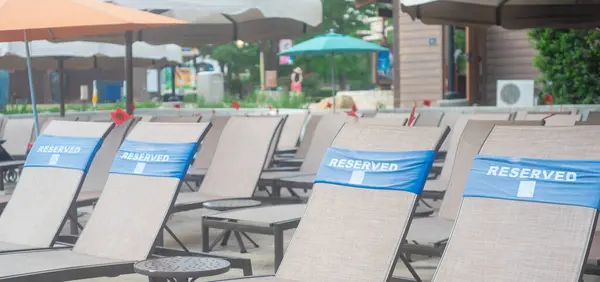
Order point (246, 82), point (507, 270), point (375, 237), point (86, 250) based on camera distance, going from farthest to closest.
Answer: point (246, 82) < point (86, 250) < point (375, 237) < point (507, 270)

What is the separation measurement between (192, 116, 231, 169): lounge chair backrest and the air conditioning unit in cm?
593

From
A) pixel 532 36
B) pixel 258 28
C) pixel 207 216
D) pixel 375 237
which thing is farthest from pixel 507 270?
pixel 532 36

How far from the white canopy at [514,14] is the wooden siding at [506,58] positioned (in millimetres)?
8923

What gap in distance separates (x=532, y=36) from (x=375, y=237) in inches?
439

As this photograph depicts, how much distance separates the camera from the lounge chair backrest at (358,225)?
13.3ft

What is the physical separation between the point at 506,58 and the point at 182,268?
15476mm

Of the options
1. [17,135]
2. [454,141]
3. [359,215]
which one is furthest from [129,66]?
[359,215]

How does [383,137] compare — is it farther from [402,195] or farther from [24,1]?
[24,1]

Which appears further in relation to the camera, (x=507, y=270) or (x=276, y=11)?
(x=276, y=11)

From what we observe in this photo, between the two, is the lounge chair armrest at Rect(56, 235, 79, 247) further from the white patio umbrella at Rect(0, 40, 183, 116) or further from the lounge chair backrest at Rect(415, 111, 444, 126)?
the white patio umbrella at Rect(0, 40, 183, 116)

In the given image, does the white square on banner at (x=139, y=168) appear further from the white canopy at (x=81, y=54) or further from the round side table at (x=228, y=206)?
the white canopy at (x=81, y=54)

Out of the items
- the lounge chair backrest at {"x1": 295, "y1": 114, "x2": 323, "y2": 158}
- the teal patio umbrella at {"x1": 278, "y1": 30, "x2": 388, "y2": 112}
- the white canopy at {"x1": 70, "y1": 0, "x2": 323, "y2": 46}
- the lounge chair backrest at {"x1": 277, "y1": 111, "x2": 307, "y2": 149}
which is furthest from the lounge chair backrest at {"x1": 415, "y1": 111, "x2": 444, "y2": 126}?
the teal patio umbrella at {"x1": 278, "y1": 30, "x2": 388, "y2": 112}

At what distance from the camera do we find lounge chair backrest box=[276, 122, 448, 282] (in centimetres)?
404

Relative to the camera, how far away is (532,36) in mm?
14625
